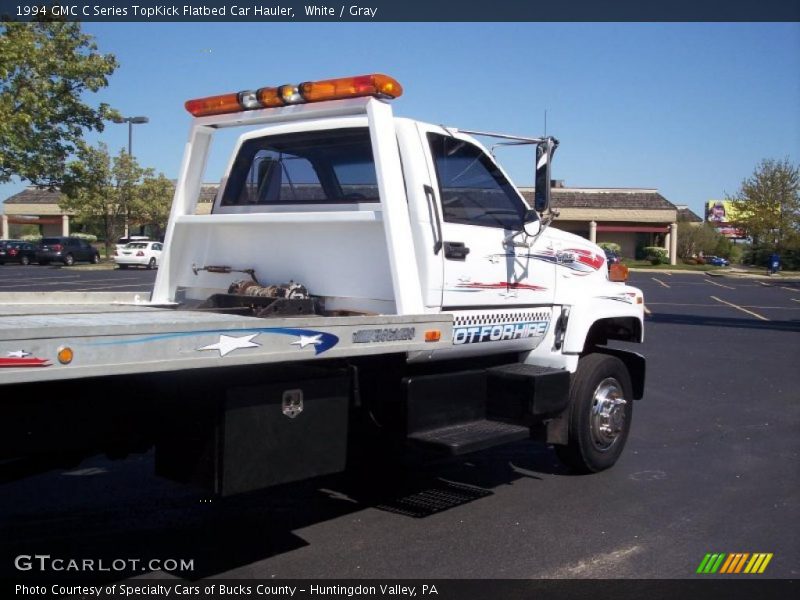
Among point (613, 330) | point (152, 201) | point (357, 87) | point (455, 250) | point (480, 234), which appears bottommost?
point (613, 330)

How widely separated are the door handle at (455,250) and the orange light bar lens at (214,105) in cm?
170

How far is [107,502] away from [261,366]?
227cm

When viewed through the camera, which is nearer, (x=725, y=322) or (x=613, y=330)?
(x=613, y=330)

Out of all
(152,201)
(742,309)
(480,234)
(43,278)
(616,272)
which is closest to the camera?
(480,234)

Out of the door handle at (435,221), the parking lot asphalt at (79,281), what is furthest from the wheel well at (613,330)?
the parking lot asphalt at (79,281)

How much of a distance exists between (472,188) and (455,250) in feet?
2.08

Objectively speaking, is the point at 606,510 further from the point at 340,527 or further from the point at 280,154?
the point at 280,154

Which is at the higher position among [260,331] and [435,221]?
[435,221]

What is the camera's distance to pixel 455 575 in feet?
15.4

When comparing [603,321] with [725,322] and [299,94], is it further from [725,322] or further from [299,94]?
[725,322]

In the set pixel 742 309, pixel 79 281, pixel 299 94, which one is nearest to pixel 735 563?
pixel 299 94

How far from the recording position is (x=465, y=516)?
5766 millimetres

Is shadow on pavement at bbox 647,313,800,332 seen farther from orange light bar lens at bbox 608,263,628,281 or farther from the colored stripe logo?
the colored stripe logo

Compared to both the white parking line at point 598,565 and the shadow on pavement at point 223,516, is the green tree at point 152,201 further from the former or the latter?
the white parking line at point 598,565
